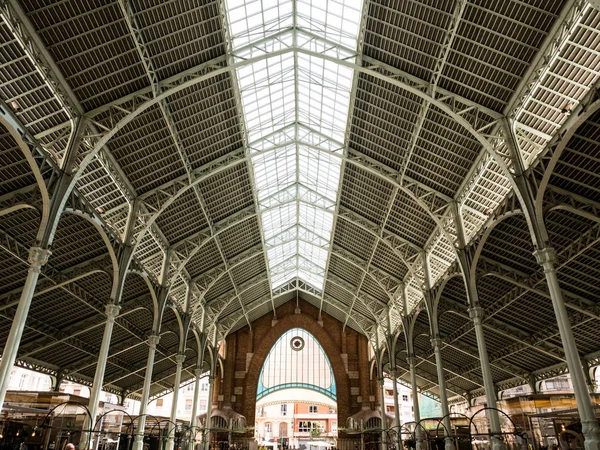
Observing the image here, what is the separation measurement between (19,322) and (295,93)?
20.5 meters

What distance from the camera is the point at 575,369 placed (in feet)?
54.5

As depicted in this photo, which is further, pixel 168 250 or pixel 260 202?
pixel 260 202

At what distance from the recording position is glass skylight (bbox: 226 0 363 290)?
23000 mm

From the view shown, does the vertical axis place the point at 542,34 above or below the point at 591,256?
above

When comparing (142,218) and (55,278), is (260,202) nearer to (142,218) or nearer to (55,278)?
(142,218)

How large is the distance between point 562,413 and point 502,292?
8.81 m

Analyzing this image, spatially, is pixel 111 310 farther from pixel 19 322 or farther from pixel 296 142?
pixel 296 142

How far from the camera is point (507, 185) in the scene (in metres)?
24.6

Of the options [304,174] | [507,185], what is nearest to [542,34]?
[507,185]

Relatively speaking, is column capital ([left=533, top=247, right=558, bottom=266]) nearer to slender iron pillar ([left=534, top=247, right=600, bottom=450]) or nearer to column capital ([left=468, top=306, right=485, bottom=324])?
slender iron pillar ([left=534, top=247, right=600, bottom=450])

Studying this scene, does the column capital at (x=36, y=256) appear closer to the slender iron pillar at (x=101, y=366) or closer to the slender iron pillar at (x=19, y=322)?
the slender iron pillar at (x=19, y=322)

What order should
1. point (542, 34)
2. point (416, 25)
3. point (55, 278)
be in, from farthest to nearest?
point (55, 278)
point (416, 25)
point (542, 34)

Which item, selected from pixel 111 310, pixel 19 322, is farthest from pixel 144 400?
pixel 19 322

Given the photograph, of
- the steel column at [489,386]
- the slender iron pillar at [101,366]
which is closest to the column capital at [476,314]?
the steel column at [489,386]
